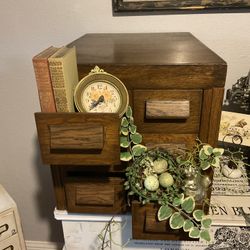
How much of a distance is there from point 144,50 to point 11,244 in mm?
902

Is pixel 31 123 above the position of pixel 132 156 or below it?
below

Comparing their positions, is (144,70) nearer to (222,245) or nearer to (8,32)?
(222,245)

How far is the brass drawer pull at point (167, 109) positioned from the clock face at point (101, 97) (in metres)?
0.08

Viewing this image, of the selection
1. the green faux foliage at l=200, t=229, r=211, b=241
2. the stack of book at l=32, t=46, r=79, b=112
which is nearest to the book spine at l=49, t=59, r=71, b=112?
the stack of book at l=32, t=46, r=79, b=112

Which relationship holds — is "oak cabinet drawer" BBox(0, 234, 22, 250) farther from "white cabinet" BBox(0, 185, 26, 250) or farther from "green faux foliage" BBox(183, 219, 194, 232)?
"green faux foliage" BBox(183, 219, 194, 232)

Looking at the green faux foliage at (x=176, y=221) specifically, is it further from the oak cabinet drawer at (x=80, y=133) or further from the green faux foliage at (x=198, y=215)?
the oak cabinet drawer at (x=80, y=133)

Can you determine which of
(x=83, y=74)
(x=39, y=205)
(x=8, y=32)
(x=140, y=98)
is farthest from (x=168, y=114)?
(x=39, y=205)

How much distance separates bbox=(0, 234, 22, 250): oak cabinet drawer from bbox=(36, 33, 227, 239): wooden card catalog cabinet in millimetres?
469

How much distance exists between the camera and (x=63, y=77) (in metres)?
0.63

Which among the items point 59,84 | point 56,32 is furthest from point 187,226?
point 56,32

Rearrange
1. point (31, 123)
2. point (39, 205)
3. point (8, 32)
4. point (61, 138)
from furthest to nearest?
point (39, 205)
point (31, 123)
point (8, 32)
point (61, 138)

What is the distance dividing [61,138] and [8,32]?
675 millimetres

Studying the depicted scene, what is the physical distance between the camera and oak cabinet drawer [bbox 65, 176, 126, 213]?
79cm

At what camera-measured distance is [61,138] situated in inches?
25.1
